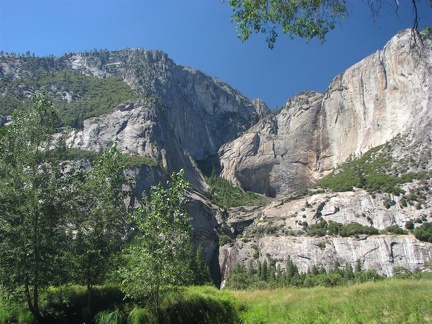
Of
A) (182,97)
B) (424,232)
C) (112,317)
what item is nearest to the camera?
(112,317)

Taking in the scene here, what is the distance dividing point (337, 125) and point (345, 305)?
134706 mm

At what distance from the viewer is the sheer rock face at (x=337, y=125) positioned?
11362 centimetres

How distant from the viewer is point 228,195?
13450 centimetres

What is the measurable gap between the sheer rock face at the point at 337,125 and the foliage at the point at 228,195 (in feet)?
21.6

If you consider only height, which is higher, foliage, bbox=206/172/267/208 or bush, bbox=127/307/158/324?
foliage, bbox=206/172/267/208

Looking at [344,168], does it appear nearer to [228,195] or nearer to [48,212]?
[228,195]

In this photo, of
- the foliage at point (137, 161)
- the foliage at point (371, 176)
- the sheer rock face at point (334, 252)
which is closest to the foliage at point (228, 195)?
the foliage at point (137, 161)

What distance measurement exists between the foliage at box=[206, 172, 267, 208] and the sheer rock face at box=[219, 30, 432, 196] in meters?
6.59

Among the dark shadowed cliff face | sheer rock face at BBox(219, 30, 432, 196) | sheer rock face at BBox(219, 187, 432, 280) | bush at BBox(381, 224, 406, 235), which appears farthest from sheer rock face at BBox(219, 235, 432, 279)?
the dark shadowed cliff face

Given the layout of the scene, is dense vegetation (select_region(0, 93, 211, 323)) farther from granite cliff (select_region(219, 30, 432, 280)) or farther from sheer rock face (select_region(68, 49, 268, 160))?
sheer rock face (select_region(68, 49, 268, 160))

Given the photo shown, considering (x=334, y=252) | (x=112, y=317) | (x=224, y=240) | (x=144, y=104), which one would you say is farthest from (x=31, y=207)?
(x=144, y=104)

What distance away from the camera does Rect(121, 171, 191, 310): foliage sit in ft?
47.2

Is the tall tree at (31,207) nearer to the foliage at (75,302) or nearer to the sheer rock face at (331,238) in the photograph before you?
the foliage at (75,302)

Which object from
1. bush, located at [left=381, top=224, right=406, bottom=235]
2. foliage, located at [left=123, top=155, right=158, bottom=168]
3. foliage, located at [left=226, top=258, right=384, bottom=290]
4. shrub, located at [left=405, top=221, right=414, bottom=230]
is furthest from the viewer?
foliage, located at [left=123, top=155, right=158, bottom=168]
